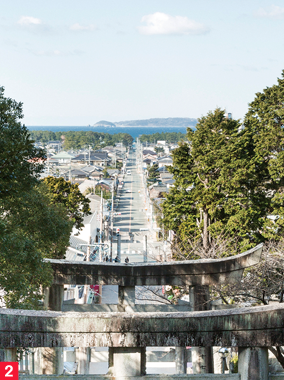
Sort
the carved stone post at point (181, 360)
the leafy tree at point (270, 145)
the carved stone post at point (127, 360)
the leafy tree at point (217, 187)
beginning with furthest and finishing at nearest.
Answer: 1. the leafy tree at point (217, 187)
2. the leafy tree at point (270, 145)
3. the carved stone post at point (181, 360)
4. the carved stone post at point (127, 360)

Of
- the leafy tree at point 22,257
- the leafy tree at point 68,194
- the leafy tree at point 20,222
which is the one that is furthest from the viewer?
the leafy tree at point 68,194

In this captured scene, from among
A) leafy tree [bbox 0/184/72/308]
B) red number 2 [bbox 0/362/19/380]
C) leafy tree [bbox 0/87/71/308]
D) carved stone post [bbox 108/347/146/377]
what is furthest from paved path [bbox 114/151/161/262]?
red number 2 [bbox 0/362/19/380]

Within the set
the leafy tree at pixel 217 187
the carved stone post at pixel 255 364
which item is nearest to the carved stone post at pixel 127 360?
the carved stone post at pixel 255 364

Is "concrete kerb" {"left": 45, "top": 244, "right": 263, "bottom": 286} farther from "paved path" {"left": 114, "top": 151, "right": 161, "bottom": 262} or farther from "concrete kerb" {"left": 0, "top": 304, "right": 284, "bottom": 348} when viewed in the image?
"paved path" {"left": 114, "top": 151, "right": 161, "bottom": 262}

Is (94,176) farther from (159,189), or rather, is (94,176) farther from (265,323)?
(265,323)

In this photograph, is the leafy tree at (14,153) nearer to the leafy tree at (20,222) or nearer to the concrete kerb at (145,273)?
the leafy tree at (20,222)

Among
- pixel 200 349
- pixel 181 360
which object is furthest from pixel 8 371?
pixel 181 360

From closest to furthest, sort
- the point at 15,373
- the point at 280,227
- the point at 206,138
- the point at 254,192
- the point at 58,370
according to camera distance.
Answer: the point at 15,373 → the point at 58,370 → the point at 280,227 → the point at 254,192 → the point at 206,138

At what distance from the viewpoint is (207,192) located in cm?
2455

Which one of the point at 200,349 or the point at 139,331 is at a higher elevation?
the point at 139,331

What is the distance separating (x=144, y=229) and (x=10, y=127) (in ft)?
160

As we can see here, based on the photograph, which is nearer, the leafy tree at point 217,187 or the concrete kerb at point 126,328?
the concrete kerb at point 126,328

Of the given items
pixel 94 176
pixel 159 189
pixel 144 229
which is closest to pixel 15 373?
pixel 144 229

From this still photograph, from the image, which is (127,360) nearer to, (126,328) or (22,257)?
(126,328)
